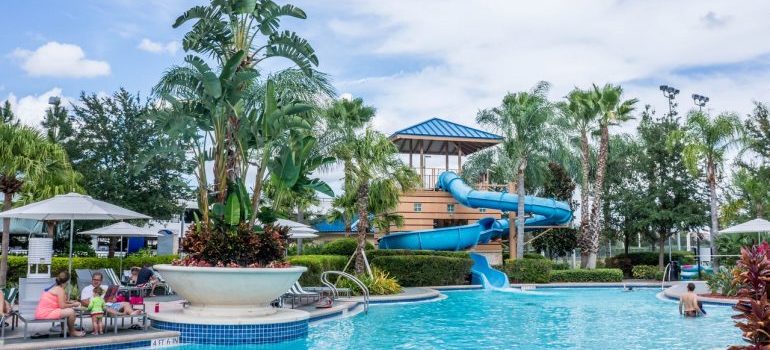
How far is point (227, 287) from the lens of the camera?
11648 millimetres

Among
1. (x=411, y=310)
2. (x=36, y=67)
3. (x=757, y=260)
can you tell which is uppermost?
(x=36, y=67)

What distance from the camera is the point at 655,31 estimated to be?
1842 cm

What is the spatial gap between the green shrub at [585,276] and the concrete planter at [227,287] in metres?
20.6

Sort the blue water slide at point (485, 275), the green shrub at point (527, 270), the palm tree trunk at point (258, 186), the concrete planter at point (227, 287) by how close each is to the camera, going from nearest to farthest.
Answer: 1. the concrete planter at point (227, 287)
2. the palm tree trunk at point (258, 186)
3. the blue water slide at point (485, 275)
4. the green shrub at point (527, 270)

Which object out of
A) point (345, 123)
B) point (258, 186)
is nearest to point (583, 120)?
point (345, 123)

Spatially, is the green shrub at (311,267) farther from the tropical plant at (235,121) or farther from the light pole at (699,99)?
the light pole at (699,99)

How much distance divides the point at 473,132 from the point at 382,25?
61.6 feet

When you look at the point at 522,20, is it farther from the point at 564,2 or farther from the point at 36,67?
the point at 36,67

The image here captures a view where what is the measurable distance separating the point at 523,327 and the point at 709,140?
19292 mm

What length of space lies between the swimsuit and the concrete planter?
2.21 metres

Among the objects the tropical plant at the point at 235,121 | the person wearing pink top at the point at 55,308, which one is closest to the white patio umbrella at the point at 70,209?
the tropical plant at the point at 235,121

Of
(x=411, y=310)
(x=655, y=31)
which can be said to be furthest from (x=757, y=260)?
(x=655, y=31)

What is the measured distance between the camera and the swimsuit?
973 centimetres

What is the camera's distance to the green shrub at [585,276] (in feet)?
99.2
